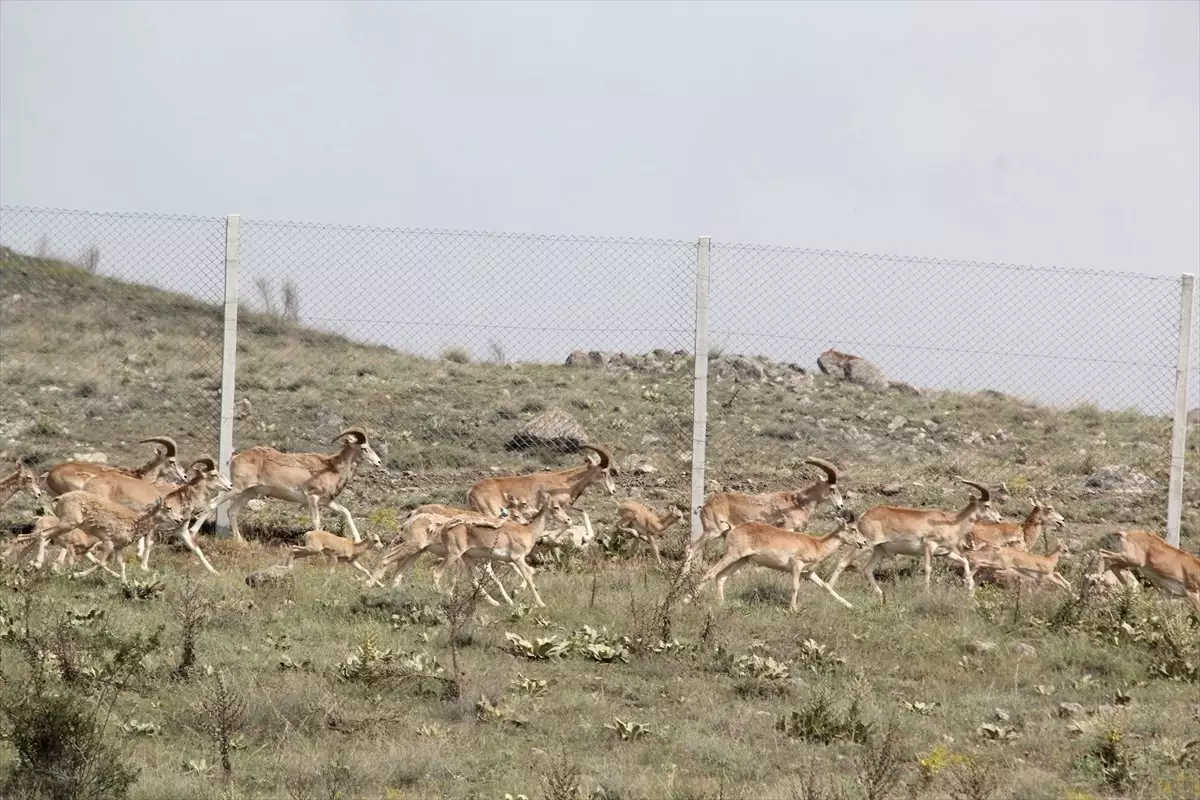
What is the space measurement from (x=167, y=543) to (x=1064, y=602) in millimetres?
9125

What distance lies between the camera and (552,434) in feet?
67.6

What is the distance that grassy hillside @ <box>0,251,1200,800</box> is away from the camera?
29.7ft

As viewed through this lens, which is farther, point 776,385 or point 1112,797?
point 776,385

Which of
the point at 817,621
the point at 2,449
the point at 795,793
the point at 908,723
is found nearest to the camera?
the point at 795,793

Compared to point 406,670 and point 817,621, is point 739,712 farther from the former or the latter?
point 817,621

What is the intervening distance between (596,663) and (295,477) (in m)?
6.79

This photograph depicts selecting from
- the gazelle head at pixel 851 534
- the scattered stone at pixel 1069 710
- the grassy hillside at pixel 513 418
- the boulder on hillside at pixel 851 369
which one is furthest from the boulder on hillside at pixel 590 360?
the scattered stone at pixel 1069 710

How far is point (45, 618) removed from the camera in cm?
1214

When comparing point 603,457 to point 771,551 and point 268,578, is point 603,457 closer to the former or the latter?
point 771,551

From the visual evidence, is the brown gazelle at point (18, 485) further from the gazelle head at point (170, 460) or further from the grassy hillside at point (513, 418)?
the grassy hillside at point (513, 418)

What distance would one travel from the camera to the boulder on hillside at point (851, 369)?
24.1 meters

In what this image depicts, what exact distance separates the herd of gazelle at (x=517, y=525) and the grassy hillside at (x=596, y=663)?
36cm

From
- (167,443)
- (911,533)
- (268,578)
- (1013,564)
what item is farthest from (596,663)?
(167,443)

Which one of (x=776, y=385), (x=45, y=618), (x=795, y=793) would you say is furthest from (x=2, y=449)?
(x=795, y=793)
